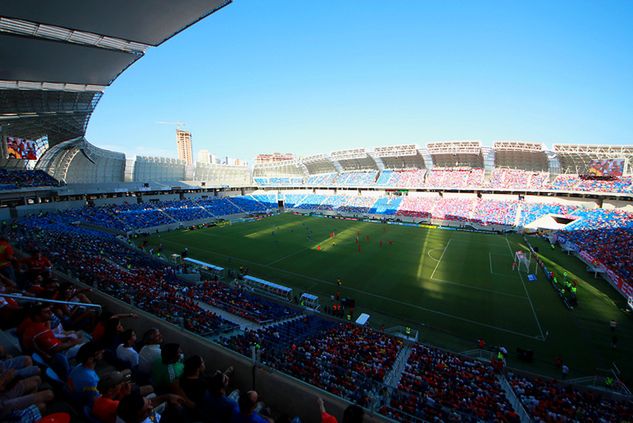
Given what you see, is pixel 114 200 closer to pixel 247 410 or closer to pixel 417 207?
pixel 417 207

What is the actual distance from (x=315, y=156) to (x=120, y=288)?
60.7m

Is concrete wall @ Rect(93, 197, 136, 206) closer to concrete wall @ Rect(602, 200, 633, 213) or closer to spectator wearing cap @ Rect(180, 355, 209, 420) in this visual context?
spectator wearing cap @ Rect(180, 355, 209, 420)

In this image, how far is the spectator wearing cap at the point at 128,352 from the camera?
435cm

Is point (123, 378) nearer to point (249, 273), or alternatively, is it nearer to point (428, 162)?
point (249, 273)

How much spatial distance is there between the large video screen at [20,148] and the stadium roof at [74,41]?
7.84 metres

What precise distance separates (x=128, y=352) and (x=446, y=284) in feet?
74.4

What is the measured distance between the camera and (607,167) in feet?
133

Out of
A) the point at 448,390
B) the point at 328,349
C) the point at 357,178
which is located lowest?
the point at 328,349

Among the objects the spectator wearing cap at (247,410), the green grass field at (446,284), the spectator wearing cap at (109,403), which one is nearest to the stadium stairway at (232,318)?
the green grass field at (446,284)

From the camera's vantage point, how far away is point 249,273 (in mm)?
25078

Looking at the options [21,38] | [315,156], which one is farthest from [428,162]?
[21,38]

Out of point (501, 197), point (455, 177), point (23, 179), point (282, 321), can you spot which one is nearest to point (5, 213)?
point (23, 179)

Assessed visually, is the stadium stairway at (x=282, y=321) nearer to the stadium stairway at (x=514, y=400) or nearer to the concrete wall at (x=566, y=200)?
the stadium stairway at (x=514, y=400)

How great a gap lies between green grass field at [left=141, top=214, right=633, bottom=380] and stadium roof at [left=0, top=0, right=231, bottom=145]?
54.5ft
